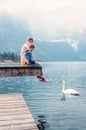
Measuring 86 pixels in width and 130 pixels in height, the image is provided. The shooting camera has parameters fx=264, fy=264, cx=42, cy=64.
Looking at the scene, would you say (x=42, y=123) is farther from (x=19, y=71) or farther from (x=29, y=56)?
(x=19, y=71)

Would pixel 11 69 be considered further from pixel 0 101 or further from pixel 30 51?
pixel 30 51

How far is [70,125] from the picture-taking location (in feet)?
78.3

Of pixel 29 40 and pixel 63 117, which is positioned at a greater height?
pixel 29 40

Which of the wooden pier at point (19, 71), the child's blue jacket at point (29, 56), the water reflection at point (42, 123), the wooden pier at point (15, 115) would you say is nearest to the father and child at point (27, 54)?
the child's blue jacket at point (29, 56)

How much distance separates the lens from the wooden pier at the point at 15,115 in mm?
7575

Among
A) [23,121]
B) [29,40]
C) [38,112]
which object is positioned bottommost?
[38,112]

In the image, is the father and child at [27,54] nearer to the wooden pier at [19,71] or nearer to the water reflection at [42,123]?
the wooden pier at [19,71]

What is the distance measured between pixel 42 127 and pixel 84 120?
4644 mm

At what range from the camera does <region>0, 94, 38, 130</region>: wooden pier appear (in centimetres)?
757

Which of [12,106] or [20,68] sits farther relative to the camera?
[20,68]

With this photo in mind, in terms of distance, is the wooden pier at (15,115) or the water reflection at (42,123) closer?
the wooden pier at (15,115)

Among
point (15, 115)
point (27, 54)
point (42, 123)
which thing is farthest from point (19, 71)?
point (42, 123)

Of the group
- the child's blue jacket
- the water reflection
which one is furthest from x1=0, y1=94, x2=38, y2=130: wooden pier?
the water reflection

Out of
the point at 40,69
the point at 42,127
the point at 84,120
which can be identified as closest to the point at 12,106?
the point at 40,69
